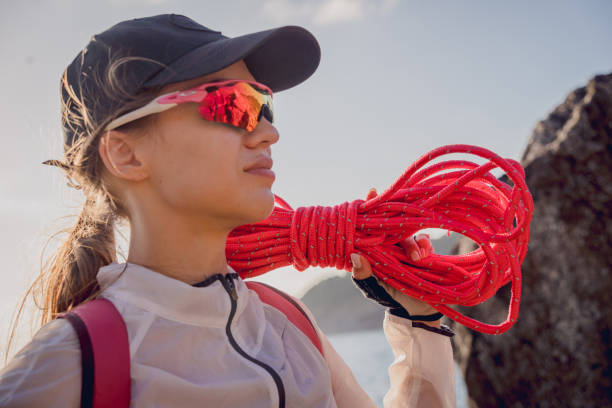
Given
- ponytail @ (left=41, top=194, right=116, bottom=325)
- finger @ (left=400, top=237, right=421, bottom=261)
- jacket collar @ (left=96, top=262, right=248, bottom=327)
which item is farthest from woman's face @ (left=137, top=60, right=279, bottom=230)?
finger @ (left=400, top=237, right=421, bottom=261)

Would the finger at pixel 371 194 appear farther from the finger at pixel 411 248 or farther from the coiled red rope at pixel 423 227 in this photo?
the finger at pixel 411 248

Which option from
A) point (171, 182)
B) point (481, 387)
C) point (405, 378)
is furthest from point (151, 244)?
point (481, 387)

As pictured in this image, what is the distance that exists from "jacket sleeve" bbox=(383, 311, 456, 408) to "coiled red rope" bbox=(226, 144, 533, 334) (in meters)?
0.13

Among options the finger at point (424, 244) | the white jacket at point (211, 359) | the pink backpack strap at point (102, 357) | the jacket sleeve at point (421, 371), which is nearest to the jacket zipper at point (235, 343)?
the white jacket at point (211, 359)

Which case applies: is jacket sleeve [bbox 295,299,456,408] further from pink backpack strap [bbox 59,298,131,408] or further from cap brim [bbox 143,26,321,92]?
cap brim [bbox 143,26,321,92]

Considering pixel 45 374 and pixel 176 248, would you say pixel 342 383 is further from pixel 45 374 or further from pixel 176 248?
pixel 45 374

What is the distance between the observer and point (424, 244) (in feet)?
5.59

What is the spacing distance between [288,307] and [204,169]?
0.62 metres

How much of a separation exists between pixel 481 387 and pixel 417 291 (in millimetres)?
2692

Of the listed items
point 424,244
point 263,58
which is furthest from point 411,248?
point 263,58

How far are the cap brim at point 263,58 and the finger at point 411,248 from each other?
814 millimetres

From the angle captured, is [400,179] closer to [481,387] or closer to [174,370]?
[174,370]

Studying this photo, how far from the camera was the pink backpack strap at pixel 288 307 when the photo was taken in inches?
63.6

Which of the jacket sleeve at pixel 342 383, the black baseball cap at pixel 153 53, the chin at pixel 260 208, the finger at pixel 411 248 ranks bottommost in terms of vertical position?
the jacket sleeve at pixel 342 383
